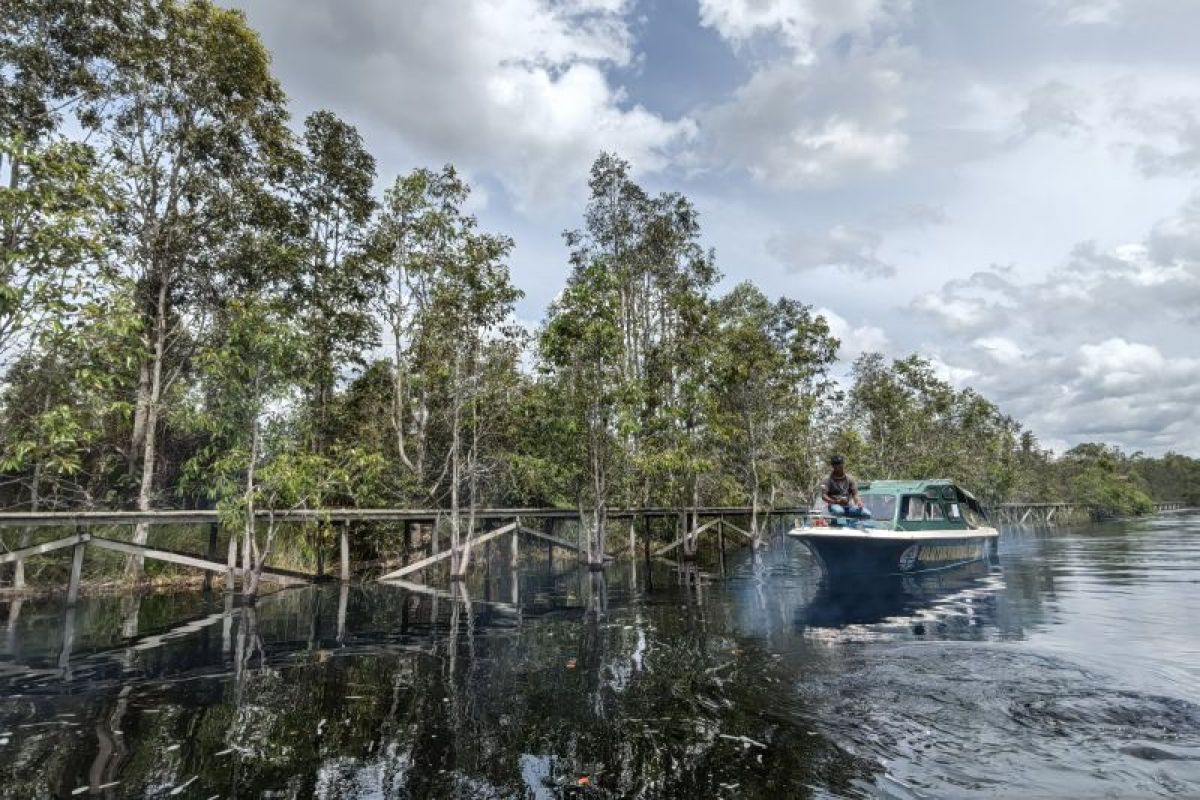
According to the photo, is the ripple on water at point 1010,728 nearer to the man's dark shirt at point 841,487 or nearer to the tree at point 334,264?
the man's dark shirt at point 841,487

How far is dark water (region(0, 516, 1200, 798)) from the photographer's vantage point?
4.84 meters

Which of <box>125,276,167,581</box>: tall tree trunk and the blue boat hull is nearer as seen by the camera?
the blue boat hull

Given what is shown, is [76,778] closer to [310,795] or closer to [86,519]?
[310,795]

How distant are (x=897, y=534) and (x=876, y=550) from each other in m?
0.68

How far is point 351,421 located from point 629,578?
1128 centimetres

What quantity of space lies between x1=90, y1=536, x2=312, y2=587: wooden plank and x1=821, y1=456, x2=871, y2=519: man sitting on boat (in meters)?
14.2

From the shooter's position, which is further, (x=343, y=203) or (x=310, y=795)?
(x=343, y=203)

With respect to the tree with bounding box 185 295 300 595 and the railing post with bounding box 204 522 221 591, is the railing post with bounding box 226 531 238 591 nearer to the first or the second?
the tree with bounding box 185 295 300 595

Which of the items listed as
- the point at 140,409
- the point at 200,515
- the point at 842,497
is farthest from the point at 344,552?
the point at 842,497

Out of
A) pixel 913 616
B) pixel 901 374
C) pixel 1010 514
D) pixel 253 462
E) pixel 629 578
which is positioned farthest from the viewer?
pixel 1010 514

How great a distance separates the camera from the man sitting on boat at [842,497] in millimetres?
15383

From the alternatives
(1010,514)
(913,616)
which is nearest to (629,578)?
(913,616)

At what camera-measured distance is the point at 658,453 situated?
70.6 ft

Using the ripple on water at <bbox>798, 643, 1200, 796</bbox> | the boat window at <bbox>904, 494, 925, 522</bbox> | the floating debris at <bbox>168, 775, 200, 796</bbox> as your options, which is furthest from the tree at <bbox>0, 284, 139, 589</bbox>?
the boat window at <bbox>904, 494, 925, 522</bbox>
